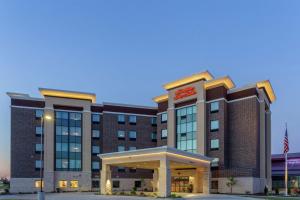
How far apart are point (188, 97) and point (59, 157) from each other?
26.6 metres

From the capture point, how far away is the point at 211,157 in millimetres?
55906

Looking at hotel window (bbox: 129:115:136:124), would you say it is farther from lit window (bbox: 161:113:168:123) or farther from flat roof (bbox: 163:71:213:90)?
flat roof (bbox: 163:71:213:90)

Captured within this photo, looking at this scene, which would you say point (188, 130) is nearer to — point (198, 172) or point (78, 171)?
point (198, 172)

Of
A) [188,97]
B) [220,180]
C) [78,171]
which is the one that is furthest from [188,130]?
[78,171]

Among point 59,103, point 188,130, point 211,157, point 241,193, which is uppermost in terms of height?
point 59,103

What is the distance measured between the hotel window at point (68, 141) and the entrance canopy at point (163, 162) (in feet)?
61.1

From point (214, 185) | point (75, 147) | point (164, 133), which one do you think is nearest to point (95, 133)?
point (75, 147)

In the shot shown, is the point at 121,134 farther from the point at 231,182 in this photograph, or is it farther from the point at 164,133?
the point at 231,182

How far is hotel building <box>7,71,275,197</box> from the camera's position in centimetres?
5169

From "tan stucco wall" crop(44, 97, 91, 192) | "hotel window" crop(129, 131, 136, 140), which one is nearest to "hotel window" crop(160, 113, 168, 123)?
"hotel window" crop(129, 131, 136, 140)

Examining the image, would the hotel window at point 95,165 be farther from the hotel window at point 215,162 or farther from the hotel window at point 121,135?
the hotel window at point 215,162

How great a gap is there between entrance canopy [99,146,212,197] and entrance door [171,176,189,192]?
2.10 meters

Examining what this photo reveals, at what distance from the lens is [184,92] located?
2453 inches

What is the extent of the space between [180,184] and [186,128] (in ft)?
30.7
